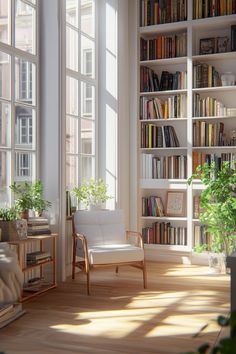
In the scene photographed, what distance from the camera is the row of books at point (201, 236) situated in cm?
595

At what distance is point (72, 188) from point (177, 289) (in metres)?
1.76

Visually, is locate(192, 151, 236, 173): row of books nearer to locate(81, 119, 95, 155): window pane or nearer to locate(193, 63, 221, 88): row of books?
locate(193, 63, 221, 88): row of books

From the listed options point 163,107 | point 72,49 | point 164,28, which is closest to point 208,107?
point 163,107

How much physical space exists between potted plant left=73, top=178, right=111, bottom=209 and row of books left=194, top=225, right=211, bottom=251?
126 cm

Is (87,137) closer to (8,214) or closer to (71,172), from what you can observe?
(71,172)

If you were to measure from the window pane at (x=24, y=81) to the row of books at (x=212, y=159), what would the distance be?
7.34 ft

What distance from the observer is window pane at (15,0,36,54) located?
4.77 meters

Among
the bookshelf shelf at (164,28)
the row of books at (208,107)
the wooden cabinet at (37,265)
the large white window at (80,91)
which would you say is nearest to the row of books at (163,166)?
the row of books at (208,107)

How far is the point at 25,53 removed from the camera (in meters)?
4.81

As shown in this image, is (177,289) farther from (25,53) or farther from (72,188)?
(25,53)

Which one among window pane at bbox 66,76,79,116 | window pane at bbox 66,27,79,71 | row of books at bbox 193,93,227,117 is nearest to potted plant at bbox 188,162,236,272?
row of books at bbox 193,93,227,117

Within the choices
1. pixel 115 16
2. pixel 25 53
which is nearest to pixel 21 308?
pixel 25 53

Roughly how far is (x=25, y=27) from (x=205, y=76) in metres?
2.38

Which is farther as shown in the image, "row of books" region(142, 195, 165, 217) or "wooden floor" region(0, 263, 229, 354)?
"row of books" region(142, 195, 165, 217)
